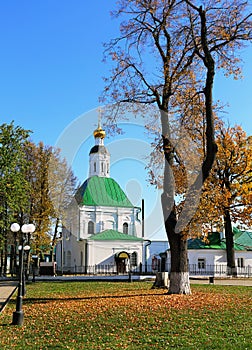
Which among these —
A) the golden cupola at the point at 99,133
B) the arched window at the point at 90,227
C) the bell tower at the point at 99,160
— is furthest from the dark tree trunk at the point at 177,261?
the bell tower at the point at 99,160

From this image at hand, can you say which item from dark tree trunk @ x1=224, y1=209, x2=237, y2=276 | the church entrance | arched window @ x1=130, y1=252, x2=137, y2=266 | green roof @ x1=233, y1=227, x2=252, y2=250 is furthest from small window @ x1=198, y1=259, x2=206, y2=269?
arched window @ x1=130, y1=252, x2=137, y2=266

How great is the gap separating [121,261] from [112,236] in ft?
10.2

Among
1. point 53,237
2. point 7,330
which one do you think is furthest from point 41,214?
point 7,330

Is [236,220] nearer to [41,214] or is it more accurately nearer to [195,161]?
[195,161]

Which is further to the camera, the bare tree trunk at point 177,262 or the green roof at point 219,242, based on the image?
the green roof at point 219,242

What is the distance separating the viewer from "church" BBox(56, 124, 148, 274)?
47000 mm

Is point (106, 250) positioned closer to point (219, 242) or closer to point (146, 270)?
point (146, 270)

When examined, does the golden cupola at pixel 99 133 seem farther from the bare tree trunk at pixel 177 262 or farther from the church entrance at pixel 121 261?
the bare tree trunk at pixel 177 262

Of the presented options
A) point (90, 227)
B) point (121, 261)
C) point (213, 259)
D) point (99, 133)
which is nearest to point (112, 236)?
point (121, 261)

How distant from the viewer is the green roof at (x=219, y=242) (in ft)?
133

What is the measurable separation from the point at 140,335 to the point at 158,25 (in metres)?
13.2

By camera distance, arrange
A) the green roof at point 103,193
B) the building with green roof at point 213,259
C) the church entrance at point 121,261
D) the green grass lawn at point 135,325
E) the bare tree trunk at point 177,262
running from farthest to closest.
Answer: the green roof at point 103,193, the church entrance at point 121,261, the building with green roof at point 213,259, the bare tree trunk at point 177,262, the green grass lawn at point 135,325

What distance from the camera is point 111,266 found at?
1841 inches

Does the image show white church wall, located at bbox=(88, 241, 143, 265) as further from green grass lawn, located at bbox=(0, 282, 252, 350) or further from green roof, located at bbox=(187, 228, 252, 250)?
green grass lawn, located at bbox=(0, 282, 252, 350)
